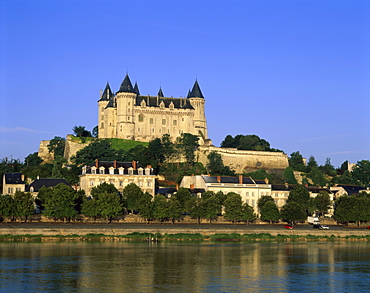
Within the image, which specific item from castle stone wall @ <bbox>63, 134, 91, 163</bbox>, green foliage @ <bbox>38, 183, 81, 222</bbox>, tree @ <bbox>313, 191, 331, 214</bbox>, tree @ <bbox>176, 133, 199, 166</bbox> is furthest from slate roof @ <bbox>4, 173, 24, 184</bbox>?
tree @ <bbox>176, 133, 199, 166</bbox>

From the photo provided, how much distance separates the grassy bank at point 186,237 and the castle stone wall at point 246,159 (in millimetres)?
46921

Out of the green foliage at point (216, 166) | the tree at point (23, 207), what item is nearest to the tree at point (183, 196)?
the tree at point (23, 207)

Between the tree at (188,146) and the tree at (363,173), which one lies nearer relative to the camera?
the tree at (188,146)

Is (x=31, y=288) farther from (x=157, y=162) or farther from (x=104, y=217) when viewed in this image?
(x=157, y=162)

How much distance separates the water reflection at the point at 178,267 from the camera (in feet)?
117

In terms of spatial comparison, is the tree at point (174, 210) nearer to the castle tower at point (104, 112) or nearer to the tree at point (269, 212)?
the tree at point (269, 212)

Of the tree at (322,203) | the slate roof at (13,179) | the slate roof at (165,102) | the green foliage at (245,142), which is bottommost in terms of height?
the tree at (322,203)

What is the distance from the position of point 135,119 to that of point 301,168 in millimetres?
29215

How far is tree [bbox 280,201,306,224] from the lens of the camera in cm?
6994

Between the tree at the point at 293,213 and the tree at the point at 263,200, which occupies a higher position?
the tree at the point at 263,200

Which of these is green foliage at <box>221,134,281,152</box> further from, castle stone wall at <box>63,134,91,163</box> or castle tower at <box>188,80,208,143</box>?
castle stone wall at <box>63,134,91,163</box>

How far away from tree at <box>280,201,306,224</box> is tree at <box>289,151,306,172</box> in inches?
1810

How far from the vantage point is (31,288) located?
1345 inches

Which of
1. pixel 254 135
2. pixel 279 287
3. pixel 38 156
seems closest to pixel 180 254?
pixel 279 287
